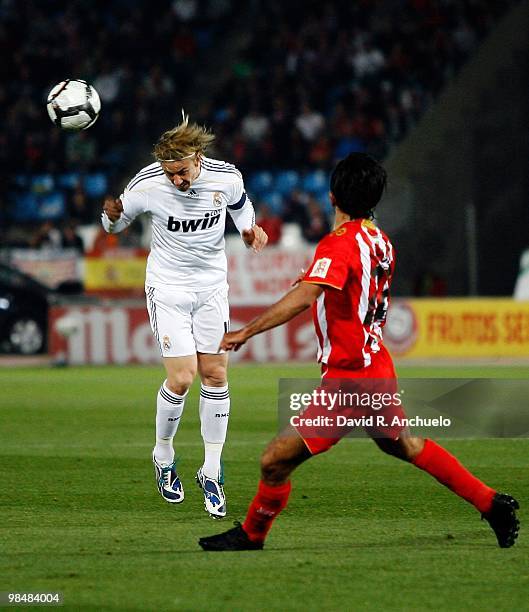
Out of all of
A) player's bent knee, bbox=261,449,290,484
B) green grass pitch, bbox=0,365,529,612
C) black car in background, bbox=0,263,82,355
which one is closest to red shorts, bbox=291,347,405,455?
player's bent knee, bbox=261,449,290,484

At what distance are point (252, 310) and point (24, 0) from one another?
1379cm

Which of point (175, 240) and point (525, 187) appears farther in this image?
point (525, 187)

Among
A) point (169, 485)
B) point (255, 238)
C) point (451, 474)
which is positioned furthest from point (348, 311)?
point (169, 485)

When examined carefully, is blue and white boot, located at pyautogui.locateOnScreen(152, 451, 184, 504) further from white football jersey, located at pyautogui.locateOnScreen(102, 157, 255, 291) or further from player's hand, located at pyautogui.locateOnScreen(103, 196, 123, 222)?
player's hand, located at pyautogui.locateOnScreen(103, 196, 123, 222)

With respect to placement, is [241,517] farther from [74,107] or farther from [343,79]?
[343,79]

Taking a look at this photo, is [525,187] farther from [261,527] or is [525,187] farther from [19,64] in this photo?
[261,527]

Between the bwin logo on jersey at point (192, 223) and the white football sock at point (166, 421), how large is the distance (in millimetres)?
940

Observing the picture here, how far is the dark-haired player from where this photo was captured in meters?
6.06

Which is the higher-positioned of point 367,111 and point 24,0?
point 24,0

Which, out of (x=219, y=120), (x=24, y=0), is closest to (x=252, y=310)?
(x=219, y=120)

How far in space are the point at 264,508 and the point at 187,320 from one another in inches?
84.4

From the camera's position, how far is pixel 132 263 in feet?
78.2

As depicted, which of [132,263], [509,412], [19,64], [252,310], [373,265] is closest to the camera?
[373,265]

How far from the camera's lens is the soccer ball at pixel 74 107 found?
9.70 meters
